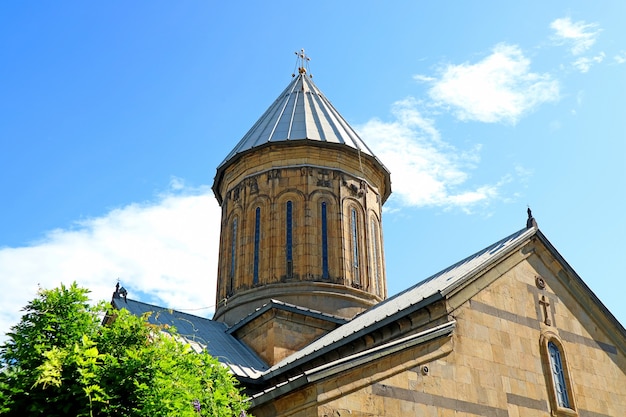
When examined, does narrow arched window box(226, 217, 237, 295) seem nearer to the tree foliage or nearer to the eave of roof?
the eave of roof

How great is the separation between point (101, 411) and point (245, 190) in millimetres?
10816

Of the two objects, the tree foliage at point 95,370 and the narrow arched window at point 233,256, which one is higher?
the narrow arched window at point 233,256

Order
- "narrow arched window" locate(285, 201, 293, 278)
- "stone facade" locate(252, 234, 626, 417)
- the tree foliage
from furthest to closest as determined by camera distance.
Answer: "narrow arched window" locate(285, 201, 293, 278) → "stone facade" locate(252, 234, 626, 417) → the tree foliage

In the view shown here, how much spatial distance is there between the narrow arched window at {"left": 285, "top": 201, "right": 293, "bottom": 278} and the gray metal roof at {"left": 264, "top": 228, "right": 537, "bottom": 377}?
9.37 feet

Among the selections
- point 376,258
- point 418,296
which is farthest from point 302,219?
point 418,296

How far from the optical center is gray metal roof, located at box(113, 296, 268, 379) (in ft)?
41.1

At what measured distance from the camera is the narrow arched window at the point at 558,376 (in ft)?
34.6

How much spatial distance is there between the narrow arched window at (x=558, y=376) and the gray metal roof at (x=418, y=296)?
1.85m

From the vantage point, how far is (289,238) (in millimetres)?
16031

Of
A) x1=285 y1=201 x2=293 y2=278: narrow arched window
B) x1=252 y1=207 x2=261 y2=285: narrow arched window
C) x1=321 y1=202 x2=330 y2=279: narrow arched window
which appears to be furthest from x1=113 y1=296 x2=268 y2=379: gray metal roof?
x1=321 y1=202 x2=330 y2=279: narrow arched window

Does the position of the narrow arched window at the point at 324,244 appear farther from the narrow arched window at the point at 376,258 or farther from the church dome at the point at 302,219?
the narrow arched window at the point at 376,258

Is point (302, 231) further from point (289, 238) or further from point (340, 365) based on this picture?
point (340, 365)

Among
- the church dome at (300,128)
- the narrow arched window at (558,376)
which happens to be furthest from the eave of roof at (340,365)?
the church dome at (300,128)

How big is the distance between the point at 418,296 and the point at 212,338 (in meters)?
4.92
